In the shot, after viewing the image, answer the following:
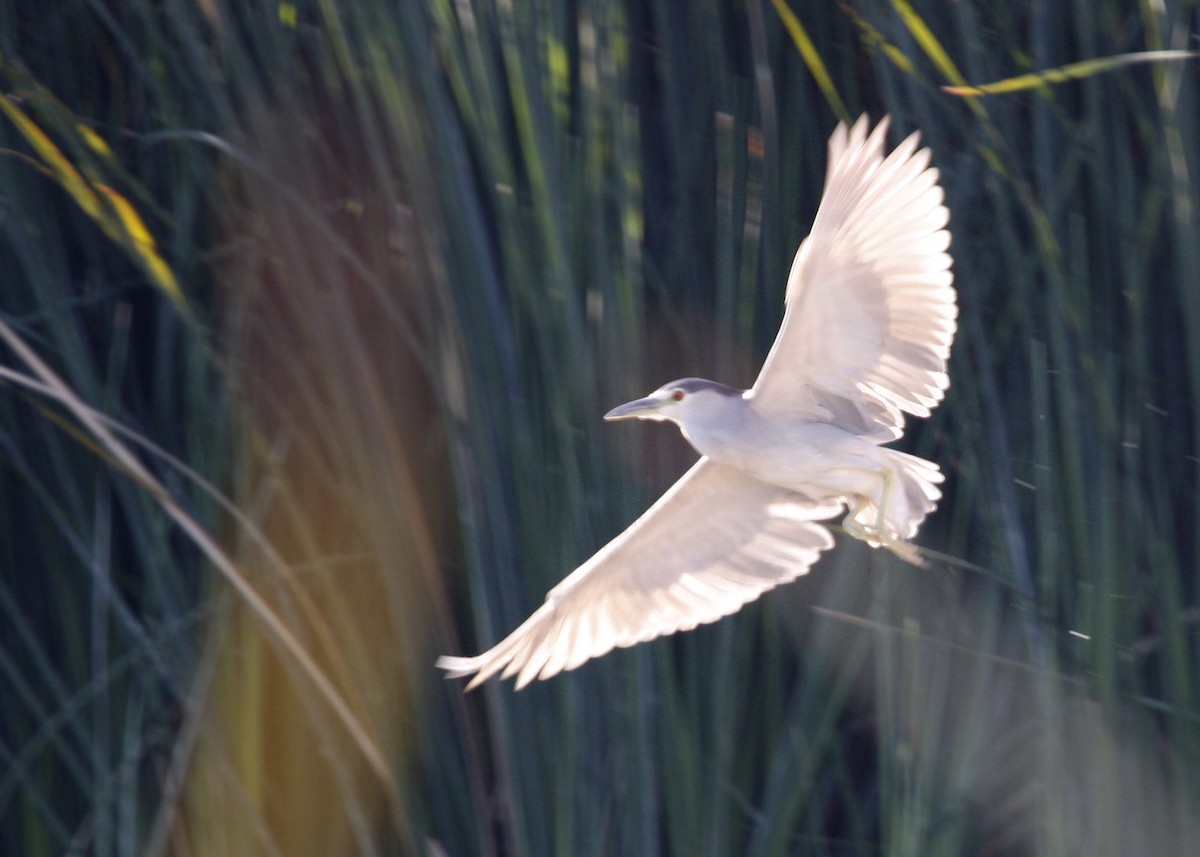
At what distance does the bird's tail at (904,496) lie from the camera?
61.1 inches

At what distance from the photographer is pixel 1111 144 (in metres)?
1.56

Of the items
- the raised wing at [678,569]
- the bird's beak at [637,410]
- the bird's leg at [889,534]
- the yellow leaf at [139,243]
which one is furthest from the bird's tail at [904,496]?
the yellow leaf at [139,243]

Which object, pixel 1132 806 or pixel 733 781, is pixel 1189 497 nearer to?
pixel 1132 806

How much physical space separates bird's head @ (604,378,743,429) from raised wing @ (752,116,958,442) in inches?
2.0

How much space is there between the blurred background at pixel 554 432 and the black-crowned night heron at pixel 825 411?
48mm

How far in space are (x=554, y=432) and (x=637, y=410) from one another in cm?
11

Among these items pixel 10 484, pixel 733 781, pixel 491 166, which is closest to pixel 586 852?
pixel 733 781

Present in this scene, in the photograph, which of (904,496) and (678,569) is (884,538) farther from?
(678,569)

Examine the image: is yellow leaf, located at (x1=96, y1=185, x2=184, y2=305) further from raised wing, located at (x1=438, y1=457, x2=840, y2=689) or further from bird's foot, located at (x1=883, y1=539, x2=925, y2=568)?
bird's foot, located at (x1=883, y1=539, x2=925, y2=568)

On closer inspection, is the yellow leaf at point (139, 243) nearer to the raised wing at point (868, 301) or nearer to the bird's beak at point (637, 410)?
the bird's beak at point (637, 410)

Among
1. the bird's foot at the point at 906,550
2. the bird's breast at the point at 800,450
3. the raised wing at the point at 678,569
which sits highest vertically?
the bird's breast at the point at 800,450

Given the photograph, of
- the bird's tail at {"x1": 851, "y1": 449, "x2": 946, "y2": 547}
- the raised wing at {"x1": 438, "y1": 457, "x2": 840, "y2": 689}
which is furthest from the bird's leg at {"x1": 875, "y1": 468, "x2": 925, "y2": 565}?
the raised wing at {"x1": 438, "y1": 457, "x2": 840, "y2": 689}

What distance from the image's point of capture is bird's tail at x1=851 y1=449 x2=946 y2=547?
1.55m

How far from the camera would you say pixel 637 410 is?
59.2 inches
